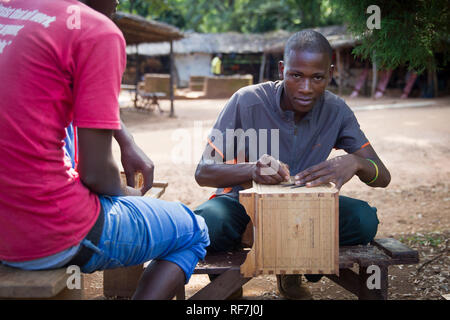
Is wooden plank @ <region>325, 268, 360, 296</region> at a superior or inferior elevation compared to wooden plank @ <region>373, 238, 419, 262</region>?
inferior

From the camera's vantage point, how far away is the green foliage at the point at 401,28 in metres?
3.57

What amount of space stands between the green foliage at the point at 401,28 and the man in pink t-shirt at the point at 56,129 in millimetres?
2554

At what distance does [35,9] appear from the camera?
164 cm

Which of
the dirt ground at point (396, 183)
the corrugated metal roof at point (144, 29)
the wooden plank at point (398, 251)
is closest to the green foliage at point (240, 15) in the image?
the corrugated metal roof at point (144, 29)

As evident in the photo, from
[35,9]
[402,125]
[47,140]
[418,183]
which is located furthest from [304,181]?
[402,125]

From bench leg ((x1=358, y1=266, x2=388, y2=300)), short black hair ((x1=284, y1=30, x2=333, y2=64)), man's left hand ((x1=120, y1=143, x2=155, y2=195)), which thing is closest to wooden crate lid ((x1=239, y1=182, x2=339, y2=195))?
man's left hand ((x1=120, y1=143, x2=155, y2=195))

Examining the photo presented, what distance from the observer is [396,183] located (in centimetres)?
629

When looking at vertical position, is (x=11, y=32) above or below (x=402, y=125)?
above

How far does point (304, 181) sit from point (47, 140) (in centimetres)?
125

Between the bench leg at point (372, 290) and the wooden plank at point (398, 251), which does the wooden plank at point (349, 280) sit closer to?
the bench leg at point (372, 290)

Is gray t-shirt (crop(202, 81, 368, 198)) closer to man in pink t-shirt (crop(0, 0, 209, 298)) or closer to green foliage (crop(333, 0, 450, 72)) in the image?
green foliage (crop(333, 0, 450, 72))

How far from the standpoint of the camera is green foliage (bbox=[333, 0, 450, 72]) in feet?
11.7

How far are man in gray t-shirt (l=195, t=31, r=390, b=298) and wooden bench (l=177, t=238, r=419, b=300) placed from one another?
3.7 inches
